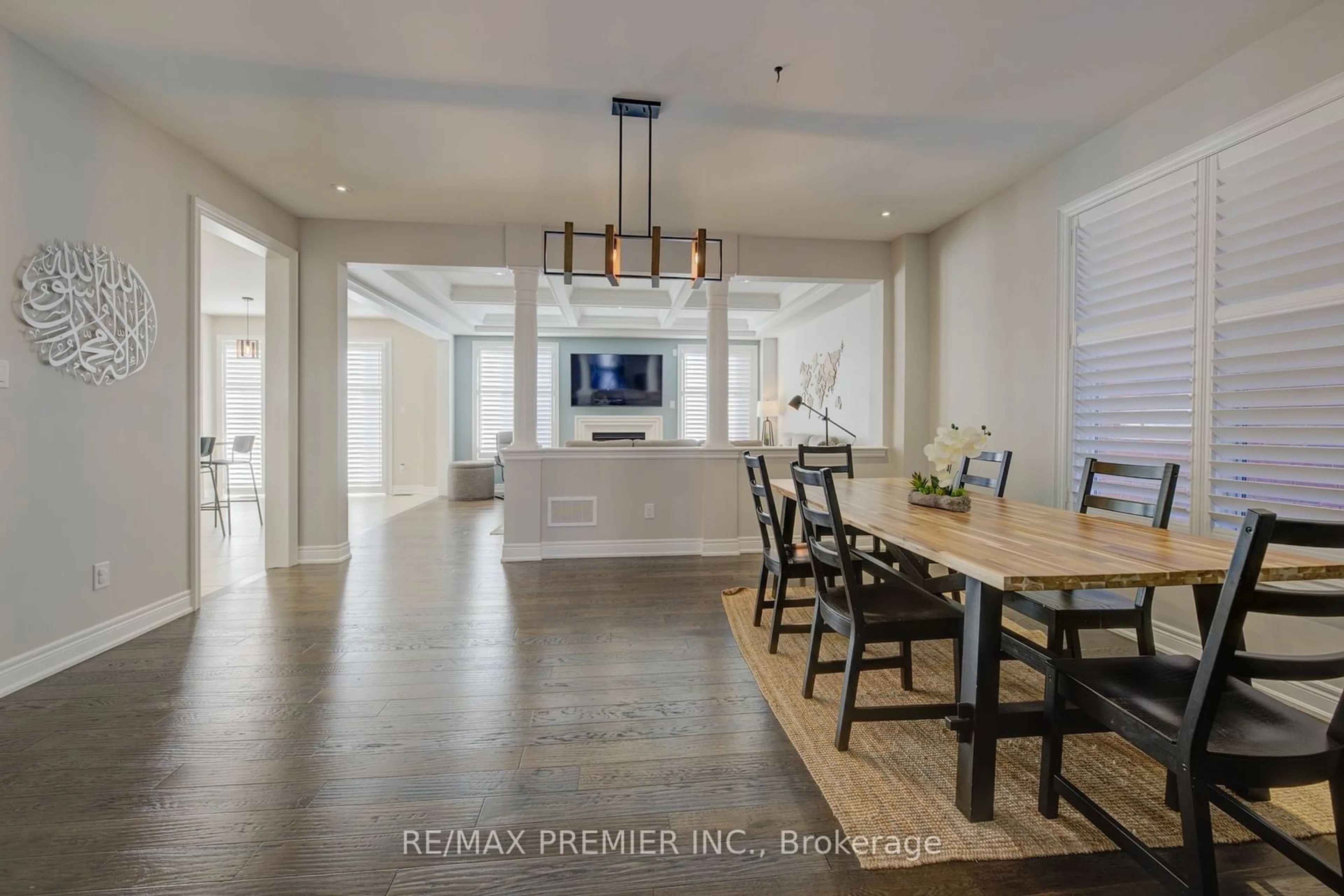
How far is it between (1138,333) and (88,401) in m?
A: 5.12

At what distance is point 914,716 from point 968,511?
0.90 metres

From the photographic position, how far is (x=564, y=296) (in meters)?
6.38

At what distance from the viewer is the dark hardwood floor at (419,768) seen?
4.42 ft

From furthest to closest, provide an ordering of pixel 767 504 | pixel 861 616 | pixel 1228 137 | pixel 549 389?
1. pixel 549 389
2. pixel 767 504
3. pixel 1228 137
4. pixel 861 616

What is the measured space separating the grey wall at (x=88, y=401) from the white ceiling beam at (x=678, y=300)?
376 cm

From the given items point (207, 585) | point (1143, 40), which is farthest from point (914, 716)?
point (207, 585)

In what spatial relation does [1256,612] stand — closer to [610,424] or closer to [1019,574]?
[1019,574]

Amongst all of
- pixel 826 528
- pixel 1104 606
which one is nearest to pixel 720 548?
pixel 826 528

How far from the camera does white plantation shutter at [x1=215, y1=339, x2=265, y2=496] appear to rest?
7898mm

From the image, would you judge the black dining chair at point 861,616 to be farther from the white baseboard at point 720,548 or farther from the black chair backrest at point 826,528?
the white baseboard at point 720,548

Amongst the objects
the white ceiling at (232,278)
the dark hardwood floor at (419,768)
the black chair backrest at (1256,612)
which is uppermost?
the white ceiling at (232,278)

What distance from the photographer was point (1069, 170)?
3230 millimetres

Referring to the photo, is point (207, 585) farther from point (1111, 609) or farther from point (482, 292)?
point (1111, 609)

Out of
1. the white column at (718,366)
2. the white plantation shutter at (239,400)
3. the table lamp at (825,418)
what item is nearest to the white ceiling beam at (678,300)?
the white column at (718,366)
